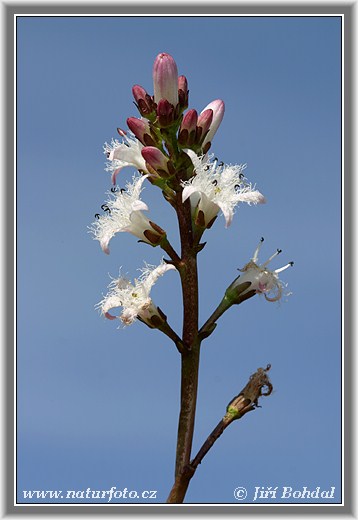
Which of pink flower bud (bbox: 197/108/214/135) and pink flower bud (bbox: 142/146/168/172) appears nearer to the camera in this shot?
pink flower bud (bbox: 142/146/168/172)

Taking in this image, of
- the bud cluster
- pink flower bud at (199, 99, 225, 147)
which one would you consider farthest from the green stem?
pink flower bud at (199, 99, 225, 147)

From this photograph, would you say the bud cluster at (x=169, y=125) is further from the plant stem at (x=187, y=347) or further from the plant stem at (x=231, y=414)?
the plant stem at (x=231, y=414)

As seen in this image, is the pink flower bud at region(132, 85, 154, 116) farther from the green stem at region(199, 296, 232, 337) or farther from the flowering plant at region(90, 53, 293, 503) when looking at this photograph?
the green stem at region(199, 296, 232, 337)

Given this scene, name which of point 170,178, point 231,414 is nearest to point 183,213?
point 170,178

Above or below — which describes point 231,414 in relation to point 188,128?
below

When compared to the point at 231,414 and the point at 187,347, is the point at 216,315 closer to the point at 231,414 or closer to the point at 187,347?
the point at 187,347

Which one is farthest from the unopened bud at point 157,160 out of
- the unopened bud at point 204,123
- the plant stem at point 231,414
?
the plant stem at point 231,414
